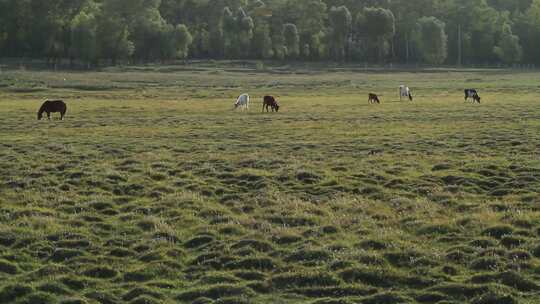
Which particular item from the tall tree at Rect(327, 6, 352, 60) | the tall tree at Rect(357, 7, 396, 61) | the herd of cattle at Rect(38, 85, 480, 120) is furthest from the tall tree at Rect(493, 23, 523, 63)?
the herd of cattle at Rect(38, 85, 480, 120)

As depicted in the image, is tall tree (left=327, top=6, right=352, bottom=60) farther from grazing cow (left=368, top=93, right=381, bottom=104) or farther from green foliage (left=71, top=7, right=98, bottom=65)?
grazing cow (left=368, top=93, right=381, bottom=104)

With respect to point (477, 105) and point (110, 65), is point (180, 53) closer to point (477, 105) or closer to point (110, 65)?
point (110, 65)

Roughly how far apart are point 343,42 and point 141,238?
12059 centimetres

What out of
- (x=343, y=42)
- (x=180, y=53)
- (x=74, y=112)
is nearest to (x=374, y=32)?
(x=343, y=42)

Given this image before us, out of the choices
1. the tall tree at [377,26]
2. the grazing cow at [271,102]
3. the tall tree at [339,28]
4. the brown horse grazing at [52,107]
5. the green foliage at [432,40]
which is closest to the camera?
the brown horse grazing at [52,107]

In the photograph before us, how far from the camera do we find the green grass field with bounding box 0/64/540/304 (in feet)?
35.8

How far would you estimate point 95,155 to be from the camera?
2250cm

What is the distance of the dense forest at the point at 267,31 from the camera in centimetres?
10988

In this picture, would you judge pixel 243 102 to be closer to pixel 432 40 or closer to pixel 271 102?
pixel 271 102

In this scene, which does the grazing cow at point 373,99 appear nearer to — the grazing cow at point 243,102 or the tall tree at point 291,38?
the grazing cow at point 243,102

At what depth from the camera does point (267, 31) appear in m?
127

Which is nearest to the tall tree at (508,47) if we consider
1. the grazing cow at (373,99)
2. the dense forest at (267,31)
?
the dense forest at (267,31)

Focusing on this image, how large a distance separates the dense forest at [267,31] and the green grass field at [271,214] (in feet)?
272

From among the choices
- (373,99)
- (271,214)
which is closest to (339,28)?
(373,99)
